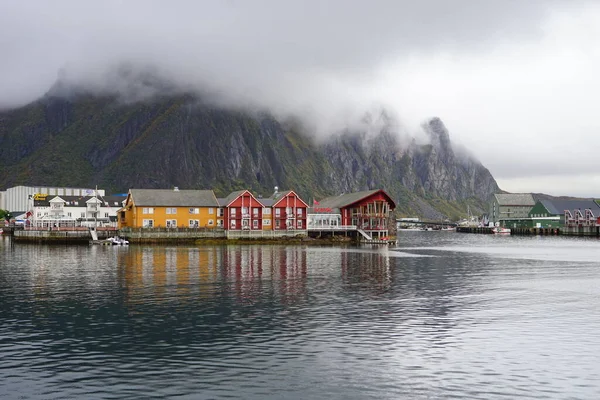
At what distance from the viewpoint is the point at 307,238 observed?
5492 inches

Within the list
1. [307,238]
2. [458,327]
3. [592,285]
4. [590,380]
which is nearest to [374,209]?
[307,238]

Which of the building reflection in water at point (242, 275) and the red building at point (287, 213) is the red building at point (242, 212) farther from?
the building reflection in water at point (242, 275)

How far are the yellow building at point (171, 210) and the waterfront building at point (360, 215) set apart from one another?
24.7m

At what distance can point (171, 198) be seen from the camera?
142750 millimetres

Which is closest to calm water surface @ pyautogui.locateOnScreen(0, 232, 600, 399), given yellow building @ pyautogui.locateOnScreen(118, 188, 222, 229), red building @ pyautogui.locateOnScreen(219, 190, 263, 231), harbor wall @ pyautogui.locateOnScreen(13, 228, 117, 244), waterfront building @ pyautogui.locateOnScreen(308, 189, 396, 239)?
harbor wall @ pyautogui.locateOnScreen(13, 228, 117, 244)

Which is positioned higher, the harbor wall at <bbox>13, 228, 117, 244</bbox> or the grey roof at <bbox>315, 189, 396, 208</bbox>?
the grey roof at <bbox>315, 189, 396, 208</bbox>

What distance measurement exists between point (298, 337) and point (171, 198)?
114238 millimetres

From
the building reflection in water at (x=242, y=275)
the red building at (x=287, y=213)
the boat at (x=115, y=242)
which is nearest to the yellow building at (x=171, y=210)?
the boat at (x=115, y=242)

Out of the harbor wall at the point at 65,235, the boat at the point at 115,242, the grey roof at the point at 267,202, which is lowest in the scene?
the boat at the point at 115,242

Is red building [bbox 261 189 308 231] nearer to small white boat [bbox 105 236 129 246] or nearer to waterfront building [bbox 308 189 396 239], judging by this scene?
waterfront building [bbox 308 189 396 239]

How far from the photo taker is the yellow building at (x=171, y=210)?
139125 millimetres

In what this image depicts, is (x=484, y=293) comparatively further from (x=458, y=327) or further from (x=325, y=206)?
(x=325, y=206)

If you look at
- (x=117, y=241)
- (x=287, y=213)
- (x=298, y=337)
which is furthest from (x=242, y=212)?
(x=298, y=337)

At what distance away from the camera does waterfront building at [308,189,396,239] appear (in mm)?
145625
